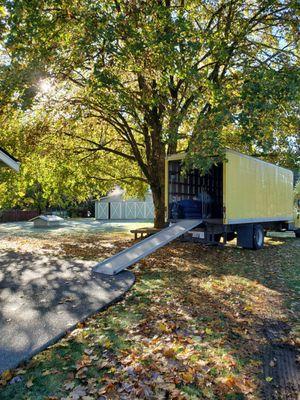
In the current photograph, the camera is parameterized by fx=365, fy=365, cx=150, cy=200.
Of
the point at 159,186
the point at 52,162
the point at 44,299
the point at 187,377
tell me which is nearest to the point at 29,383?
the point at 187,377

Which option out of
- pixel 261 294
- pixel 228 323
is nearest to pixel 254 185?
pixel 261 294

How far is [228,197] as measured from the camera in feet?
39.0

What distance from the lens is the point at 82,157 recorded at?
725 inches

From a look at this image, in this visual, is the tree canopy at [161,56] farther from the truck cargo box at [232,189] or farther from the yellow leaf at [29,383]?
the yellow leaf at [29,383]

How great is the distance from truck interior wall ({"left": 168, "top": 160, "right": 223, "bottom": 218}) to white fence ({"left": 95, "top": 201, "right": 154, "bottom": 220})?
2948 cm

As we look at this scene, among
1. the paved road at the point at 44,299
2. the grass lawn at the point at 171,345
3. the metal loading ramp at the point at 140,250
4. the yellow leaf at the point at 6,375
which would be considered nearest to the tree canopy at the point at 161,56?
the metal loading ramp at the point at 140,250

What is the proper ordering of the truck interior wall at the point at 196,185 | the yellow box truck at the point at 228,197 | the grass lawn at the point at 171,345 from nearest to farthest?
the grass lawn at the point at 171,345
the yellow box truck at the point at 228,197
the truck interior wall at the point at 196,185

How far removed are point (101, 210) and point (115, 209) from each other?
5.58 feet

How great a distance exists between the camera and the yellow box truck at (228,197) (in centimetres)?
1218

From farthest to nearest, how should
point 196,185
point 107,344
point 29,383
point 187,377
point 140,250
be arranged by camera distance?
point 196,185 → point 140,250 → point 107,344 → point 187,377 → point 29,383

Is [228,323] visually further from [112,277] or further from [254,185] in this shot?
[254,185]

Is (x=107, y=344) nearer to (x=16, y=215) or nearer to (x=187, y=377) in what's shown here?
(x=187, y=377)

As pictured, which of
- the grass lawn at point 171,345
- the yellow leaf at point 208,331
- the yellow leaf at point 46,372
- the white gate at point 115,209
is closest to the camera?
the grass lawn at point 171,345

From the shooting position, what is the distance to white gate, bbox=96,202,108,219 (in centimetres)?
4419
